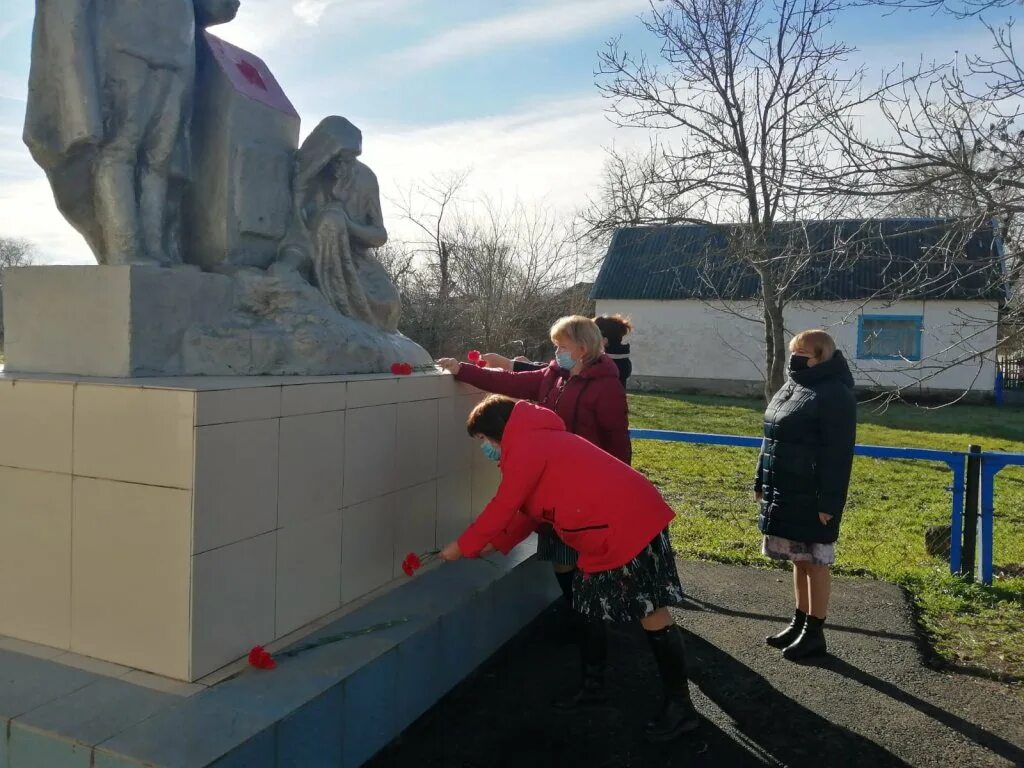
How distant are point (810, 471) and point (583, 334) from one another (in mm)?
1170

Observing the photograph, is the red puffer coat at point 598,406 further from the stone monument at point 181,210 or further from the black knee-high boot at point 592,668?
the stone monument at point 181,210

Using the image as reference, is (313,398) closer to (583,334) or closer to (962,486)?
(583,334)

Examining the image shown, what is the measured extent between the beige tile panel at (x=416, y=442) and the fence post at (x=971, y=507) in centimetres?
317

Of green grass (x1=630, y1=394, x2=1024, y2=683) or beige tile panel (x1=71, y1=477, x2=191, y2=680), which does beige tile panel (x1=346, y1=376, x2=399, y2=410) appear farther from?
green grass (x1=630, y1=394, x2=1024, y2=683)

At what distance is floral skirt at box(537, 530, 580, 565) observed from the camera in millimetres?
3209

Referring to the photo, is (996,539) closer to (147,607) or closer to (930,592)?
(930,592)

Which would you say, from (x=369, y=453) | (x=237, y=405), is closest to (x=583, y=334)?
(x=369, y=453)

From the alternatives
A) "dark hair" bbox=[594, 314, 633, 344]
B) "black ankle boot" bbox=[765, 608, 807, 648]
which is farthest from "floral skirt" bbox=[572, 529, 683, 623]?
"dark hair" bbox=[594, 314, 633, 344]

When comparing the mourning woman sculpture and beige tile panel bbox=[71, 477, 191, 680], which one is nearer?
beige tile panel bbox=[71, 477, 191, 680]

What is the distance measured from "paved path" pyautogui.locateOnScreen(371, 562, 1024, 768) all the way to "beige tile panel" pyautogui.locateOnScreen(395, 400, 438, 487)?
870mm

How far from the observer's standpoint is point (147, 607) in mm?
2395

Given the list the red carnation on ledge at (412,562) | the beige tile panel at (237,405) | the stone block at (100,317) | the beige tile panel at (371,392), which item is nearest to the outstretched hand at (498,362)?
the beige tile panel at (371,392)

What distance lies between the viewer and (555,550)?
128 inches

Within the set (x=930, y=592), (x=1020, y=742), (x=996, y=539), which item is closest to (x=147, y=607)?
(x=1020, y=742)
